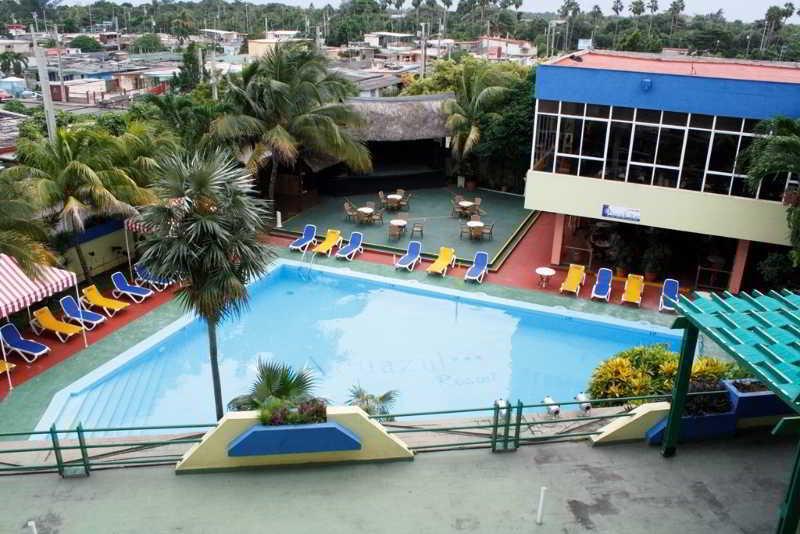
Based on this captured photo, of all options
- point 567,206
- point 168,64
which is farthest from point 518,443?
point 168,64

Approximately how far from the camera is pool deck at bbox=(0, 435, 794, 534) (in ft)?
27.3

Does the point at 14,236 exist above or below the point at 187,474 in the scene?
above

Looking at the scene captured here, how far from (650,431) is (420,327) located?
7537 millimetres

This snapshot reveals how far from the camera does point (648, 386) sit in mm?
10883

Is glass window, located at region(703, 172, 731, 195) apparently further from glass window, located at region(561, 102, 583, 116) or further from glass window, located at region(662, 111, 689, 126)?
glass window, located at region(561, 102, 583, 116)

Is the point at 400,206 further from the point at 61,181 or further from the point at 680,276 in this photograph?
the point at 61,181

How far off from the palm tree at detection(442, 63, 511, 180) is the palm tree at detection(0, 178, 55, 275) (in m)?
Answer: 15.5

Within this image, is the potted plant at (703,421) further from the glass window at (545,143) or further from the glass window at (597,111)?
the glass window at (545,143)

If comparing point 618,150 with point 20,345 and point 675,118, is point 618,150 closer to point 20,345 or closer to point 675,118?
point 675,118

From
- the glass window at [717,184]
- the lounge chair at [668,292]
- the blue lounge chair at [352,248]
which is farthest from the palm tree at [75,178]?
the glass window at [717,184]

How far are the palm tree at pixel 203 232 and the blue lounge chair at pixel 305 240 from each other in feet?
33.2

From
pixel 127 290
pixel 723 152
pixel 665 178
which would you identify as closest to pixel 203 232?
pixel 127 290

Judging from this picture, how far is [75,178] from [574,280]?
12.9 m

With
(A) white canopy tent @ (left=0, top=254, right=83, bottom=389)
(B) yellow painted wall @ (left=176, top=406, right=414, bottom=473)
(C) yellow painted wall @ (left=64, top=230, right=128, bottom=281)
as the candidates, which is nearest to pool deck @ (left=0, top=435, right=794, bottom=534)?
(B) yellow painted wall @ (left=176, top=406, right=414, bottom=473)
